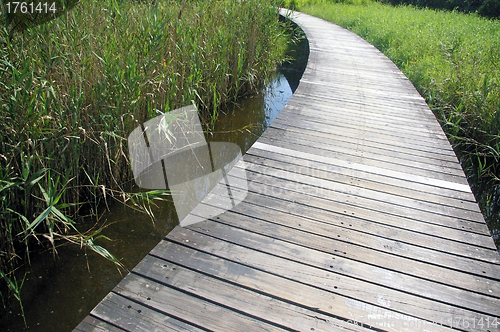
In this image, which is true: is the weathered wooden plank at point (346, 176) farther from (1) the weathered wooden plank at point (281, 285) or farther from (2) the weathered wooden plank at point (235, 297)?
(2) the weathered wooden plank at point (235, 297)

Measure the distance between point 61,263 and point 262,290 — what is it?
1361 millimetres

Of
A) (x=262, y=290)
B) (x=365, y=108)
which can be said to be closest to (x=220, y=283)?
(x=262, y=290)

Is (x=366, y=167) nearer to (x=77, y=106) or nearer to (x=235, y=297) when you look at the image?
(x=235, y=297)

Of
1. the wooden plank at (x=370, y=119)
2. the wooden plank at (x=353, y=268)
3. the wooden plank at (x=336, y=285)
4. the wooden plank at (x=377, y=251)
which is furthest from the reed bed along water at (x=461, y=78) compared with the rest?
the wooden plank at (x=336, y=285)

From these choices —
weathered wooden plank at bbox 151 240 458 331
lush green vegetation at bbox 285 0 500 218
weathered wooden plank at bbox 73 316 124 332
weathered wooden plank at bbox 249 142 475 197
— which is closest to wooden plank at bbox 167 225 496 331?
weathered wooden plank at bbox 151 240 458 331

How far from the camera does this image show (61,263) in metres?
2.18

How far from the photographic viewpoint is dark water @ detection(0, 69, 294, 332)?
186 cm

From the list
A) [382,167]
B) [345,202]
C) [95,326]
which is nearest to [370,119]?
[382,167]

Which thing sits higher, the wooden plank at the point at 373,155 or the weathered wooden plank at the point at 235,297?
the weathered wooden plank at the point at 235,297

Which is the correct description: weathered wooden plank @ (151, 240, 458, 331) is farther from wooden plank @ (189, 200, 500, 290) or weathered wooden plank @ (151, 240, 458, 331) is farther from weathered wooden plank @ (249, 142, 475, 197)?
weathered wooden plank @ (249, 142, 475, 197)

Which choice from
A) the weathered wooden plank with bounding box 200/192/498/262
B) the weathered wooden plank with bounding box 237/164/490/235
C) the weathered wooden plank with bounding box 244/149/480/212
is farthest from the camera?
the weathered wooden plank with bounding box 244/149/480/212

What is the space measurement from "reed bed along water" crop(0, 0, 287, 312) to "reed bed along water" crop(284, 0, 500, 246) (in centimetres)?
273

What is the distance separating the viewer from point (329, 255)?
5.74ft

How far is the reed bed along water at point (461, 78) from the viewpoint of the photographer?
11.3 feet
